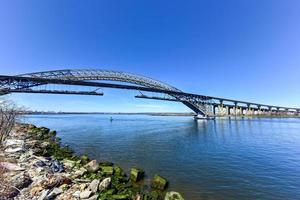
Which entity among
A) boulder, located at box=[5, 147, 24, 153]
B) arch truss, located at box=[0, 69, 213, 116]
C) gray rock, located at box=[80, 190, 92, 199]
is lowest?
gray rock, located at box=[80, 190, 92, 199]

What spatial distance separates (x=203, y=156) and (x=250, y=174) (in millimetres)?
4980

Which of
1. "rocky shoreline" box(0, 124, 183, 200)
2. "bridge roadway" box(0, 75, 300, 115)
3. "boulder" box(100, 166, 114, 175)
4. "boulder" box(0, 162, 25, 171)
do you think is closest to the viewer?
"rocky shoreline" box(0, 124, 183, 200)

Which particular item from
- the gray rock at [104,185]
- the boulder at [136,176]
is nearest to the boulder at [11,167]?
the gray rock at [104,185]

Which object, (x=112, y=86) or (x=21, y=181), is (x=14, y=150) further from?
(x=112, y=86)

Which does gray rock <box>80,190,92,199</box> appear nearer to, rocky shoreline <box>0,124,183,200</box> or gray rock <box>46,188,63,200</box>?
rocky shoreline <box>0,124,183,200</box>

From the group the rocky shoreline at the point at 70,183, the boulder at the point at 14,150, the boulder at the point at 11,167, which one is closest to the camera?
the rocky shoreline at the point at 70,183

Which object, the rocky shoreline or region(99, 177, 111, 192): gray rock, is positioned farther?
region(99, 177, 111, 192): gray rock

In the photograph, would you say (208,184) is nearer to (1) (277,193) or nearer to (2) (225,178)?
(2) (225,178)

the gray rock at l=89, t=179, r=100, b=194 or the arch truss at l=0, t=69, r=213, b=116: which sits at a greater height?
the arch truss at l=0, t=69, r=213, b=116

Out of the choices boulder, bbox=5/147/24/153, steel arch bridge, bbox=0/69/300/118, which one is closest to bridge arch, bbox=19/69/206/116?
steel arch bridge, bbox=0/69/300/118

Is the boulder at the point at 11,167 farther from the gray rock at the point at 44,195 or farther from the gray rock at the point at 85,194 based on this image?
the gray rock at the point at 85,194

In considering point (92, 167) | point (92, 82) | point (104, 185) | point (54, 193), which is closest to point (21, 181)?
point (54, 193)

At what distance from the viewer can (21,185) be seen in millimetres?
7809

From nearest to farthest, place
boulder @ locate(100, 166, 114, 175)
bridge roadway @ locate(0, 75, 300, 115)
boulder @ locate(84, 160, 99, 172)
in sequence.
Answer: boulder @ locate(100, 166, 114, 175), boulder @ locate(84, 160, 99, 172), bridge roadway @ locate(0, 75, 300, 115)
